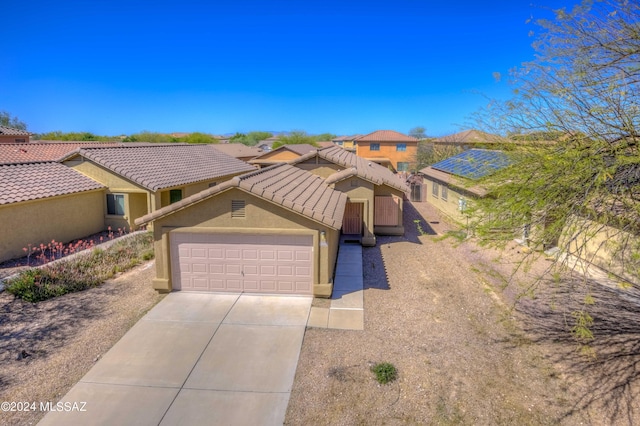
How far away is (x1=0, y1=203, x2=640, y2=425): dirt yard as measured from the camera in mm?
7453

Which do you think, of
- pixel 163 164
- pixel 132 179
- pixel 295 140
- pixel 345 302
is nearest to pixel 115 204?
pixel 132 179

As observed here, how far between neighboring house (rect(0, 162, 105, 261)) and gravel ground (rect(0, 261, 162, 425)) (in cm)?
490

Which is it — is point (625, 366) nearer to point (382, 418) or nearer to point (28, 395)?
point (382, 418)

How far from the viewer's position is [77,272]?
13805 mm

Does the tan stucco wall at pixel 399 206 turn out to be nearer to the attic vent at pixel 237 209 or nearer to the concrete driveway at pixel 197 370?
the attic vent at pixel 237 209

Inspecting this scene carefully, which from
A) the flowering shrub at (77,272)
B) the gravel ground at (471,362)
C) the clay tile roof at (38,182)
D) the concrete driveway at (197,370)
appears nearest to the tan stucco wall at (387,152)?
the clay tile roof at (38,182)

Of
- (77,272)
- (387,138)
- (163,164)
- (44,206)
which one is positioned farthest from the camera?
(387,138)

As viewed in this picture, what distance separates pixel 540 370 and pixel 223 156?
28576 mm

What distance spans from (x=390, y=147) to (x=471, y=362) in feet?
183

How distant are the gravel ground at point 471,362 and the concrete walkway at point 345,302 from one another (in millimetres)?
334

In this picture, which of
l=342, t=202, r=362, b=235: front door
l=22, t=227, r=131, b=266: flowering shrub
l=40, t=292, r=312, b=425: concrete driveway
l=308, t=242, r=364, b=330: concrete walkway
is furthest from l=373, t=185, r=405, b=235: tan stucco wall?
l=22, t=227, r=131, b=266: flowering shrub

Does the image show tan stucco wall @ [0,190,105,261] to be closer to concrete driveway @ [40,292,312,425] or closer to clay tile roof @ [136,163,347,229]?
clay tile roof @ [136,163,347,229]

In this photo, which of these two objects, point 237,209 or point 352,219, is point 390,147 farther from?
point 237,209

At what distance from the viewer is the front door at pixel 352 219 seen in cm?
1986
